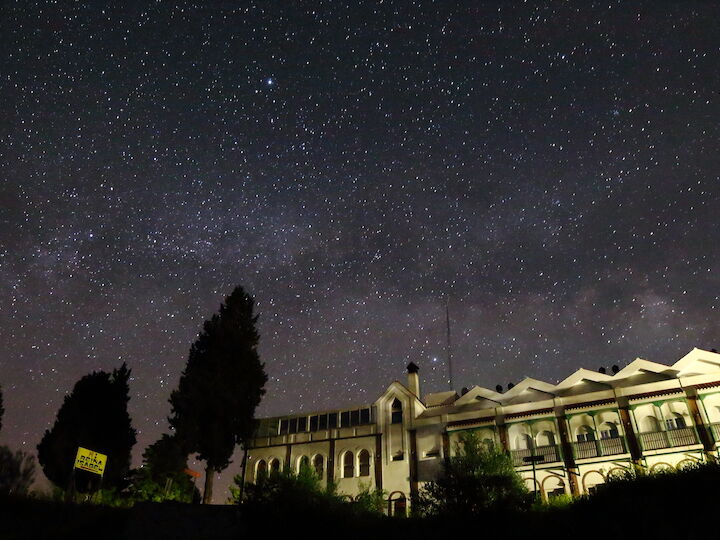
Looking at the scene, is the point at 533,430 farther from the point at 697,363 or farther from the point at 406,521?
the point at 406,521

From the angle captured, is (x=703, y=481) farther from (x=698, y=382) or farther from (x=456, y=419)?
(x=456, y=419)

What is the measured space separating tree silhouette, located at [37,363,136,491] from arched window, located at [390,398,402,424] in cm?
2098

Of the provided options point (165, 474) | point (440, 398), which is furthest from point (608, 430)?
point (165, 474)

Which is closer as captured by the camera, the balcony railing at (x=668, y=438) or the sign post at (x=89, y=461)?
the balcony railing at (x=668, y=438)

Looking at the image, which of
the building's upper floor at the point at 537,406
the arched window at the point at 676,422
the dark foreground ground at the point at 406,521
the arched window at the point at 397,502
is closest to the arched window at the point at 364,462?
the building's upper floor at the point at 537,406

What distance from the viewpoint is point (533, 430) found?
117 ft

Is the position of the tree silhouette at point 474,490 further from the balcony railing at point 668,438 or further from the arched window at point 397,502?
the balcony railing at point 668,438

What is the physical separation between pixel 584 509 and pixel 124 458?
34.4 metres

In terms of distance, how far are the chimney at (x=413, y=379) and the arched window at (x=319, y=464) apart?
8.66 m

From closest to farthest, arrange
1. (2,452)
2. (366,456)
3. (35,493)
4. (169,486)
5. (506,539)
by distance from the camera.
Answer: (506,539) → (35,493) → (169,486) → (366,456) → (2,452)

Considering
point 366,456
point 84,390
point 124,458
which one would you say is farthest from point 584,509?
point 84,390

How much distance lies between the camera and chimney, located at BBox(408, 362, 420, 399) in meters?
43.0

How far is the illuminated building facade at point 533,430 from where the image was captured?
31.8 metres

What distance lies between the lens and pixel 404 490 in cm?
3672
